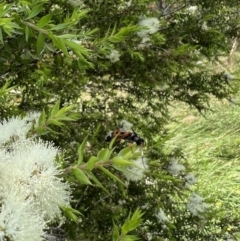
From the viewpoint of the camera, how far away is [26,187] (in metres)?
0.82

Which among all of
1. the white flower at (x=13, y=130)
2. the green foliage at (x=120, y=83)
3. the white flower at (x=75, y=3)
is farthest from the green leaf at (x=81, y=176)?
the white flower at (x=75, y=3)

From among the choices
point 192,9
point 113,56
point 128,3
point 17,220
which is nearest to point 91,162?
point 17,220

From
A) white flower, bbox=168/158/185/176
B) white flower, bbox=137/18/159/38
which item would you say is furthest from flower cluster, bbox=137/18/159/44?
white flower, bbox=168/158/185/176

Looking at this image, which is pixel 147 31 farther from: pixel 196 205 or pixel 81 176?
pixel 81 176

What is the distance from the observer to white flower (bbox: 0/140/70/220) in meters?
0.83

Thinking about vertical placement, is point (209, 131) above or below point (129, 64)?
below

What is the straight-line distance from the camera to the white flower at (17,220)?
731 mm

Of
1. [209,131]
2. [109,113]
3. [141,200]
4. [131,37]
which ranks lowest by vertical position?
[209,131]

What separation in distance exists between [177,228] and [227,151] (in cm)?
421

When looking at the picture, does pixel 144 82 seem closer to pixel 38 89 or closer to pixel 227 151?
pixel 38 89

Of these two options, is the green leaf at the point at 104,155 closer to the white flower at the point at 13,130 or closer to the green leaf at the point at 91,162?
the green leaf at the point at 91,162

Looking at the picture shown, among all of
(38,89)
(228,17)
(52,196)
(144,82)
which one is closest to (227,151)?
(228,17)

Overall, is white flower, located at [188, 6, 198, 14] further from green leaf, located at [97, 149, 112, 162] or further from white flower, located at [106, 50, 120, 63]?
green leaf, located at [97, 149, 112, 162]

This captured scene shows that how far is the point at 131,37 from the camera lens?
246 centimetres
